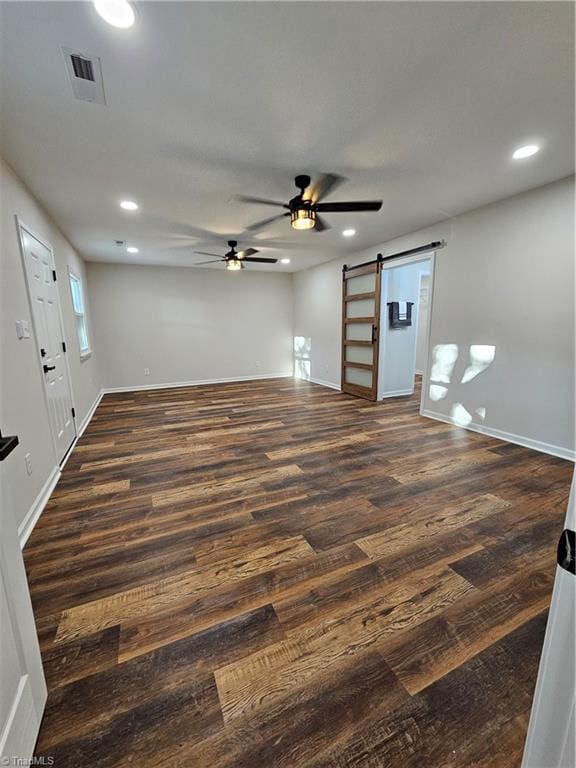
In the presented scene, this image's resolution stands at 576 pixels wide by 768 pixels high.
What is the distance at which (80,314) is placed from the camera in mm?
4801

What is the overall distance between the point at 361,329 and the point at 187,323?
3.75m

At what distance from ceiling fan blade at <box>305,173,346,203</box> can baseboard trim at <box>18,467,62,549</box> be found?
331 cm

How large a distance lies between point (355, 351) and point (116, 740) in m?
5.31

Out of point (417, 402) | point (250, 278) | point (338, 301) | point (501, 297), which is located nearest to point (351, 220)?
point (501, 297)

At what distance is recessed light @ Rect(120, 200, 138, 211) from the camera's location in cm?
319

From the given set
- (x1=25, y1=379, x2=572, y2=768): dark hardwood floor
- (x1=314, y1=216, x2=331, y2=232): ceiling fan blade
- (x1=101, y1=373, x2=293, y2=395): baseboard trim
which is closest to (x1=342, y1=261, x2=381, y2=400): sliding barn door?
(x1=314, y1=216, x2=331, y2=232): ceiling fan blade

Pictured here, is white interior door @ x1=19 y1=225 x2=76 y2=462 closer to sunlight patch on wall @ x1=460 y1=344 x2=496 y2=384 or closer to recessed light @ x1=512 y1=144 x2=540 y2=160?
recessed light @ x1=512 y1=144 x2=540 y2=160

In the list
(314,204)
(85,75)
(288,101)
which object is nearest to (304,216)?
(314,204)

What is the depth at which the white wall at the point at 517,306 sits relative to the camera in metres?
2.91

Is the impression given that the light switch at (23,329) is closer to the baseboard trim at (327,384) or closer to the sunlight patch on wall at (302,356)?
the baseboard trim at (327,384)

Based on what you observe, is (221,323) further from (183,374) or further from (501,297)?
(501,297)

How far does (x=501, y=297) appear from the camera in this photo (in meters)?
3.38

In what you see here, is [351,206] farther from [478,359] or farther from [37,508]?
[37,508]

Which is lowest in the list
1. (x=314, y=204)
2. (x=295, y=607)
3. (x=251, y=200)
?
(x=295, y=607)
